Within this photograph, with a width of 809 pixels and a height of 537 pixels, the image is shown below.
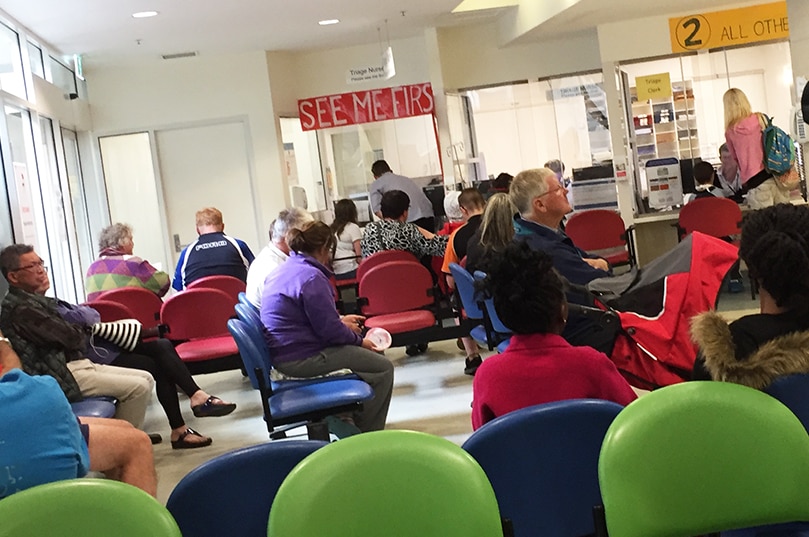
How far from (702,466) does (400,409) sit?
13.9 ft

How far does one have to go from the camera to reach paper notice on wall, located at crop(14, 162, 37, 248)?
8.27 metres

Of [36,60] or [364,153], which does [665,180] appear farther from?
[36,60]

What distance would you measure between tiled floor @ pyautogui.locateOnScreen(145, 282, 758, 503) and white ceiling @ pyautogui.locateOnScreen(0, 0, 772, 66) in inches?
128

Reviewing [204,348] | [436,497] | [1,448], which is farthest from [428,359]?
[436,497]

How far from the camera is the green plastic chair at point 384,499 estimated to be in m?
2.09

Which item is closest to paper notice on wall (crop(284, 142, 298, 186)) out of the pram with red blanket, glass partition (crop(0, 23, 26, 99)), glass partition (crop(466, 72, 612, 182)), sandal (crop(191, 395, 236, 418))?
glass partition (crop(466, 72, 612, 182))

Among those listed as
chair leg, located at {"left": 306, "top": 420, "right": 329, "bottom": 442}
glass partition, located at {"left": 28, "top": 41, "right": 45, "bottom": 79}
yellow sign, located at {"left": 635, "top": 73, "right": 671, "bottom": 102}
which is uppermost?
glass partition, located at {"left": 28, "top": 41, "right": 45, "bottom": 79}

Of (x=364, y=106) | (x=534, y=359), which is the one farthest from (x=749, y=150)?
(x=534, y=359)

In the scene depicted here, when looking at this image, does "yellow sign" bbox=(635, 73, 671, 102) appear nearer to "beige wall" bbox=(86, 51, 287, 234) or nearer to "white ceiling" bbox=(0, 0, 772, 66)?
"white ceiling" bbox=(0, 0, 772, 66)

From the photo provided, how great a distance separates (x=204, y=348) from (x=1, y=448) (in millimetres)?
3648

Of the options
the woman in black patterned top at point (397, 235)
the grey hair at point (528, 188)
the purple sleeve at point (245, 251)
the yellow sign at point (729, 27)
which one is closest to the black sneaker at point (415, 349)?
the woman in black patterned top at point (397, 235)

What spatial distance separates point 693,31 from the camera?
11086 millimetres

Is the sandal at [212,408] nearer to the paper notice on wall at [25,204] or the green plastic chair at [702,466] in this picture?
the paper notice on wall at [25,204]

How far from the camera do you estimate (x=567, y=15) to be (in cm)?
1010
